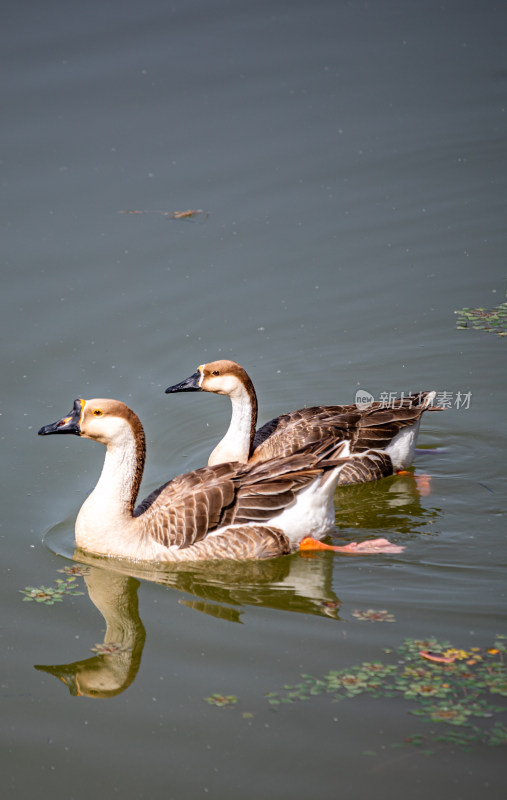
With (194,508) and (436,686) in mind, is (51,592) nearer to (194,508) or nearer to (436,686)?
(194,508)

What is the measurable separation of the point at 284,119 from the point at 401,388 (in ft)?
24.2

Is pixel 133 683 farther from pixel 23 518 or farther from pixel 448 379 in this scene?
pixel 448 379

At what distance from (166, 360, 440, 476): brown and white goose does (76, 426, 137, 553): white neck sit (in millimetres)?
1251

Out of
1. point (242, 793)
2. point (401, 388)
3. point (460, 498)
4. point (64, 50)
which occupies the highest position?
point (64, 50)

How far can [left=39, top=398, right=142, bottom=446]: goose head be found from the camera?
851cm

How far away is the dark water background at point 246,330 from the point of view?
631 centimetres

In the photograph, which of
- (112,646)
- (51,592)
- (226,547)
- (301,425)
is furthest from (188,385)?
(112,646)

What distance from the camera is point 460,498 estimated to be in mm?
9797

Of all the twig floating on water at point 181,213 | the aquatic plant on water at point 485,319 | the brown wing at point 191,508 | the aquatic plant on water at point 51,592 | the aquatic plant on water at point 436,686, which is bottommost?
the aquatic plant on water at point 51,592

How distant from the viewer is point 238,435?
10.0 m

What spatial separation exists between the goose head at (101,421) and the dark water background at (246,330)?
118 cm

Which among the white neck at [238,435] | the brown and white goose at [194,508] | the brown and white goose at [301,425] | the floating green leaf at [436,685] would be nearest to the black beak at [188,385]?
the brown and white goose at [301,425]

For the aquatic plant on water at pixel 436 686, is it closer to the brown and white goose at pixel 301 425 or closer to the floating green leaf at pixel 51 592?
the floating green leaf at pixel 51 592

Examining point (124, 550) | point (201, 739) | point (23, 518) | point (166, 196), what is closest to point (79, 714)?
point (201, 739)
